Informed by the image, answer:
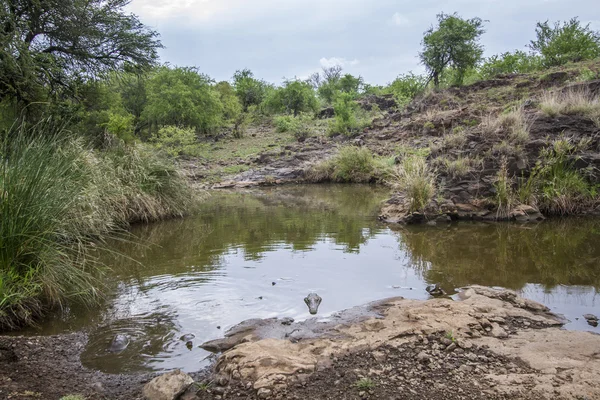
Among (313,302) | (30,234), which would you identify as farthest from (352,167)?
(30,234)

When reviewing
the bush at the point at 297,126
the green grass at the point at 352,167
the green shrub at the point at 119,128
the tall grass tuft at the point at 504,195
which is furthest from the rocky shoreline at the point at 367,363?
the bush at the point at 297,126

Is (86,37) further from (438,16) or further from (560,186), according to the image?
(438,16)

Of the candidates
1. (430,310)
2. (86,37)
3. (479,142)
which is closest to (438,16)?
(479,142)

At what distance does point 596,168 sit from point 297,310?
8323mm

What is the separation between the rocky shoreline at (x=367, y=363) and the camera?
288cm

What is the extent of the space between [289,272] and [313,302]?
1.41m

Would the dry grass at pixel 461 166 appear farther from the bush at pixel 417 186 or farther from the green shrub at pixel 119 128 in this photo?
the green shrub at pixel 119 128

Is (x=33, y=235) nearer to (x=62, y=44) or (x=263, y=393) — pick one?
(x=263, y=393)

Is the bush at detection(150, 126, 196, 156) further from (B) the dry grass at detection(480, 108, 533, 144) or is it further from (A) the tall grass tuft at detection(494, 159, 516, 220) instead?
(A) the tall grass tuft at detection(494, 159, 516, 220)

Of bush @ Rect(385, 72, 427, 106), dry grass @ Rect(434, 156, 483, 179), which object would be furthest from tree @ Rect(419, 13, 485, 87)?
dry grass @ Rect(434, 156, 483, 179)

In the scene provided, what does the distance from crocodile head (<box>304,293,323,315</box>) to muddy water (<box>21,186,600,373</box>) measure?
0.25 feet

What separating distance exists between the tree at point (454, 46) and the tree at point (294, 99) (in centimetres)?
1219

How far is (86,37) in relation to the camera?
12.6m

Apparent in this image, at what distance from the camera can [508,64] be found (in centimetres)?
3145
